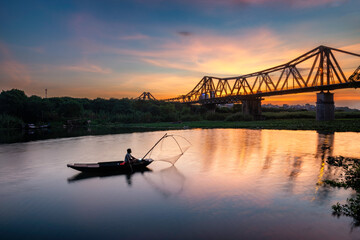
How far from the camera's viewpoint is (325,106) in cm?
6088

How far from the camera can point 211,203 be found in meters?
12.8

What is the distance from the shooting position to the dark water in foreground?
389 inches

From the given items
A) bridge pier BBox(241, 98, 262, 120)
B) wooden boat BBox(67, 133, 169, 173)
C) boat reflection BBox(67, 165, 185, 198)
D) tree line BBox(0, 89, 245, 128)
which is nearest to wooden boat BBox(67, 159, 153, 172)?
wooden boat BBox(67, 133, 169, 173)

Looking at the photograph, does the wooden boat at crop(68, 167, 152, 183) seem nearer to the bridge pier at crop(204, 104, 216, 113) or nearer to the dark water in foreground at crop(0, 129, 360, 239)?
the dark water in foreground at crop(0, 129, 360, 239)

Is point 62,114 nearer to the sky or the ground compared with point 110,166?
nearer to the sky

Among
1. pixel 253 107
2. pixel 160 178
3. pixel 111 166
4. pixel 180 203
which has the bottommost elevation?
pixel 180 203

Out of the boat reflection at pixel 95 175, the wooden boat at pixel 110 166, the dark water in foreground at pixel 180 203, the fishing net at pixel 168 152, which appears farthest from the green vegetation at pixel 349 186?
the boat reflection at pixel 95 175

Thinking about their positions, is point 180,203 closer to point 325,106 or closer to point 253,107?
point 325,106

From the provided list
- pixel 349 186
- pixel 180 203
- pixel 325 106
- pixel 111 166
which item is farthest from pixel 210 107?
pixel 180 203

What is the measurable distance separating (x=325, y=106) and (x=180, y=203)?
2326 inches

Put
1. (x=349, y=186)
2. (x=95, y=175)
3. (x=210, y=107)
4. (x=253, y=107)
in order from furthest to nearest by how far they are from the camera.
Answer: (x=210, y=107) < (x=253, y=107) < (x=95, y=175) < (x=349, y=186)

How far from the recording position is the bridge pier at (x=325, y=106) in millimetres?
60353

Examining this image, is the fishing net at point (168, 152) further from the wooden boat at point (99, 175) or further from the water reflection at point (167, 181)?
the wooden boat at point (99, 175)

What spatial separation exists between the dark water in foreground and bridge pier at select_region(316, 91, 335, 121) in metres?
44.1
